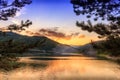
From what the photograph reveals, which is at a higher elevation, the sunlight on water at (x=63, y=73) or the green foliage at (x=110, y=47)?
the green foliage at (x=110, y=47)

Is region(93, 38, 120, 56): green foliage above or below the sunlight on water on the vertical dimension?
above

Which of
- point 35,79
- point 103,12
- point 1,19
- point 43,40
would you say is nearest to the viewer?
point 103,12

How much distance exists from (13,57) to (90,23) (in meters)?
5.54

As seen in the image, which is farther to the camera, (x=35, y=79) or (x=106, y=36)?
(x=35, y=79)

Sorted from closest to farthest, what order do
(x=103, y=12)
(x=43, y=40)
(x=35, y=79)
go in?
(x=103, y=12) → (x=43, y=40) → (x=35, y=79)

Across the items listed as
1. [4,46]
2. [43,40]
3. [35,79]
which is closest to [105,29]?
[43,40]

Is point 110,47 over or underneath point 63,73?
over

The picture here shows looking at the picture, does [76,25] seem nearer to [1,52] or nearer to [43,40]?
[43,40]

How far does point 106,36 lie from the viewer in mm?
25094

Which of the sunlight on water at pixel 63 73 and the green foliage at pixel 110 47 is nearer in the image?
the green foliage at pixel 110 47

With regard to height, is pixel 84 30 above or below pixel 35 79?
above

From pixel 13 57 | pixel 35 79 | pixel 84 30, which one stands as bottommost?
pixel 35 79

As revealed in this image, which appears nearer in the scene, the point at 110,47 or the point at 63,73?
the point at 110,47

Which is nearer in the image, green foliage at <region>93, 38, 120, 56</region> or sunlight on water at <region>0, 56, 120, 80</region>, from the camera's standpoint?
green foliage at <region>93, 38, 120, 56</region>
